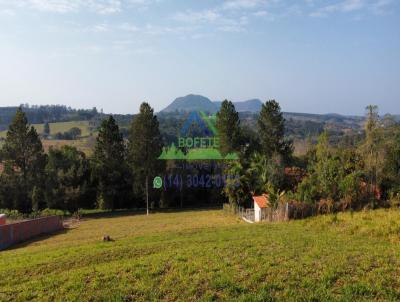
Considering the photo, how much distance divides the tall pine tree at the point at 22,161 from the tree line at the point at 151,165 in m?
0.08

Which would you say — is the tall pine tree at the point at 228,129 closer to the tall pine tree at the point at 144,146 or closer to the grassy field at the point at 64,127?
the tall pine tree at the point at 144,146

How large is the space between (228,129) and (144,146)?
8.37m

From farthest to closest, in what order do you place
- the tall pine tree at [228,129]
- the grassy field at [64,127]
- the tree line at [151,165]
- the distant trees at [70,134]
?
the grassy field at [64,127] < the distant trees at [70,134] < the tall pine tree at [228,129] < the tree line at [151,165]

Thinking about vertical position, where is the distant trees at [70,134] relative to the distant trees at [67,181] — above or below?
above

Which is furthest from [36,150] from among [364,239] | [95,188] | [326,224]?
[364,239]

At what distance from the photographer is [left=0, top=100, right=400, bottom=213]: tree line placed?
27.5 meters

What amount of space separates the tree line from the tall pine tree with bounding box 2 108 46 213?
0.27 ft

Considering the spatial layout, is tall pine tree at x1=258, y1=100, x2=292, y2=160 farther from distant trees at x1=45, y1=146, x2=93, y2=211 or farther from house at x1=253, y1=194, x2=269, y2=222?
distant trees at x1=45, y1=146, x2=93, y2=211

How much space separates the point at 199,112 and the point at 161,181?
32.1 ft

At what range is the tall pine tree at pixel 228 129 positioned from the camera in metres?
38.3

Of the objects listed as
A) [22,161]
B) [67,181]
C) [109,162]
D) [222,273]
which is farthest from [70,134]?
[222,273]

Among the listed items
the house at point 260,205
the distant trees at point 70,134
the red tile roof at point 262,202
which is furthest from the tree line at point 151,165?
the distant trees at point 70,134

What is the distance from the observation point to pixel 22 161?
119 ft

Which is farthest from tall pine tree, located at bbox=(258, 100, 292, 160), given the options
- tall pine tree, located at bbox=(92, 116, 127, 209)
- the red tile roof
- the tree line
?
tall pine tree, located at bbox=(92, 116, 127, 209)
